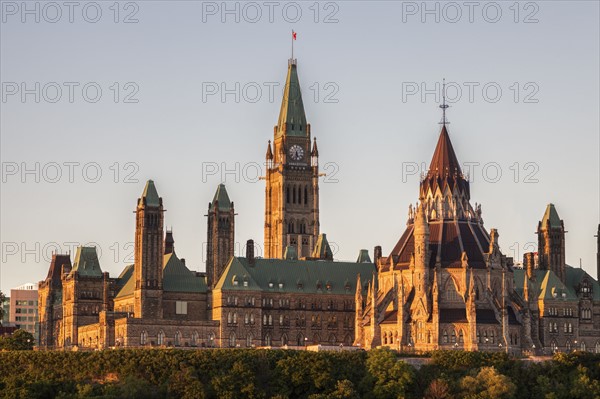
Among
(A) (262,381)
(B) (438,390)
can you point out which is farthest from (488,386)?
(A) (262,381)

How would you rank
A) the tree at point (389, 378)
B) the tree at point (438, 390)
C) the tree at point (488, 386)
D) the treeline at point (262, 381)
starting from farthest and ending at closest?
the tree at point (389, 378)
the tree at point (438, 390)
the tree at point (488, 386)
the treeline at point (262, 381)

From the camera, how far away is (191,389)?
188875 mm

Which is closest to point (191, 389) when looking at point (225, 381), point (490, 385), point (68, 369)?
point (225, 381)

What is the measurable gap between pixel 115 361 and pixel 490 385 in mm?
43830

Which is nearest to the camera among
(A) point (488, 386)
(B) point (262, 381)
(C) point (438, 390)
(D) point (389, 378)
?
(C) point (438, 390)

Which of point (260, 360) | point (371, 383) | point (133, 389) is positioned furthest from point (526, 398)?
point (133, 389)

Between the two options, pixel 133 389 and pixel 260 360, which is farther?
pixel 260 360

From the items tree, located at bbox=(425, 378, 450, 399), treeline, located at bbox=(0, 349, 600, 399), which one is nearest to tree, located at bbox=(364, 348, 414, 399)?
treeline, located at bbox=(0, 349, 600, 399)

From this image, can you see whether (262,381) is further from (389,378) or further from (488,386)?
(488,386)

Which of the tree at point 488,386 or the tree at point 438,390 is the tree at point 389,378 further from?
the tree at point 488,386

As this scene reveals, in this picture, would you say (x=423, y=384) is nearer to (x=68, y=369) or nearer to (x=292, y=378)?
(x=292, y=378)

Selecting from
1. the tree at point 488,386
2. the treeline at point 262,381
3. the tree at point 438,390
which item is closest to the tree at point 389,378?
the treeline at point 262,381

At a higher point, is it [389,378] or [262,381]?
[389,378]

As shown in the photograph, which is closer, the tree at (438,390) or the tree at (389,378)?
the tree at (438,390)
